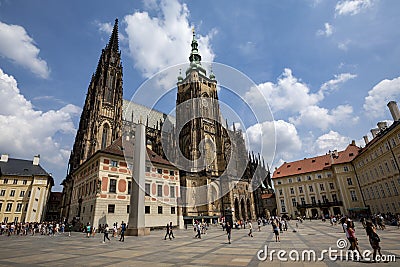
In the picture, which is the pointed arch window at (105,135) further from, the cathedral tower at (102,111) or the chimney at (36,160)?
the chimney at (36,160)

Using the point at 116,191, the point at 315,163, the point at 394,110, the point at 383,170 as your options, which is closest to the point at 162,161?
the point at 116,191

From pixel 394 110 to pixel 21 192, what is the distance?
68.6m

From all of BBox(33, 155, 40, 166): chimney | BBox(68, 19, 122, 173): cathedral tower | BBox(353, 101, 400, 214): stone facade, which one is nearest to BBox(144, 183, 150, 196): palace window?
BBox(68, 19, 122, 173): cathedral tower

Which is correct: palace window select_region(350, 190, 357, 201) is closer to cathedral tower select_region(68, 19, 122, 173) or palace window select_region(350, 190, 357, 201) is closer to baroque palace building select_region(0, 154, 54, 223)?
cathedral tower select_region(68, 19, 122, 173)

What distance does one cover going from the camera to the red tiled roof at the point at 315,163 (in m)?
43.2

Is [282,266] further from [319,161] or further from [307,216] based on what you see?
[319,161]

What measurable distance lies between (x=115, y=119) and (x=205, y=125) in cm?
A: 2118

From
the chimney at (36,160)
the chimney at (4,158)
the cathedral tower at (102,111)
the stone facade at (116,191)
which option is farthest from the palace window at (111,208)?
the chimney at (4,158)

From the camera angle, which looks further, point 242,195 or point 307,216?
point 242,195

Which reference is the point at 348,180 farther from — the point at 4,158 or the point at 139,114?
the point at 4,158

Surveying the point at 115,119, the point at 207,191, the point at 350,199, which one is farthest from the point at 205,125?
the point at 350,199

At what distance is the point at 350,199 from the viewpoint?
129ft

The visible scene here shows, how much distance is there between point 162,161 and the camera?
31.2 meters

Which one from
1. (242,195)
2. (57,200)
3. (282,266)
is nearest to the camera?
(282,266)
